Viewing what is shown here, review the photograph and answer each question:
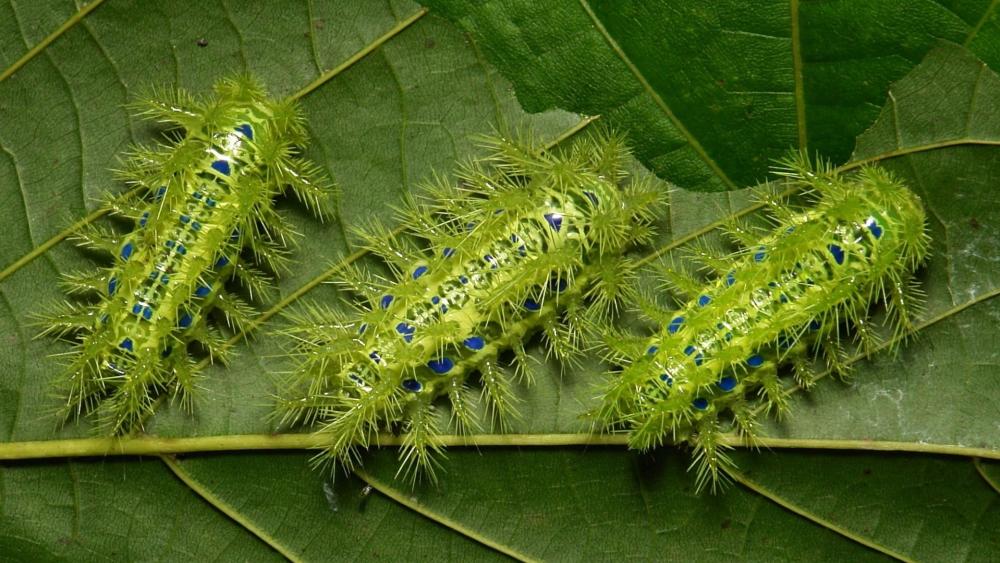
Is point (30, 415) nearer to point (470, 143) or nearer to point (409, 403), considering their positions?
point (409, 403)

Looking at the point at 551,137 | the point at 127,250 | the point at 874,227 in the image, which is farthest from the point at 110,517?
the point at 874,227

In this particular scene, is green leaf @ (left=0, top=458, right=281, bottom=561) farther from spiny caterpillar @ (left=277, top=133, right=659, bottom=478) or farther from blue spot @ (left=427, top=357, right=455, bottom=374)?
blue spot @ (left=427, top=357, right=455, bottom=374)

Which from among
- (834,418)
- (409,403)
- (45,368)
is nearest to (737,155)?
(834,418)

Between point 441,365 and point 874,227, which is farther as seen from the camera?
point 441,365

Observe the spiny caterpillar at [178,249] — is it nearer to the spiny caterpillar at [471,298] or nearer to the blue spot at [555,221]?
the spiny caterpillar at [471,298]

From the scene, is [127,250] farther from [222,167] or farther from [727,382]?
[727,382]

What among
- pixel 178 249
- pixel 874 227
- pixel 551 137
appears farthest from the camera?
pixel 551 137

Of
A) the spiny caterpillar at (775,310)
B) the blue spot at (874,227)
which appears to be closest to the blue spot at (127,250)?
the spiny caterpillar at (775,310)
